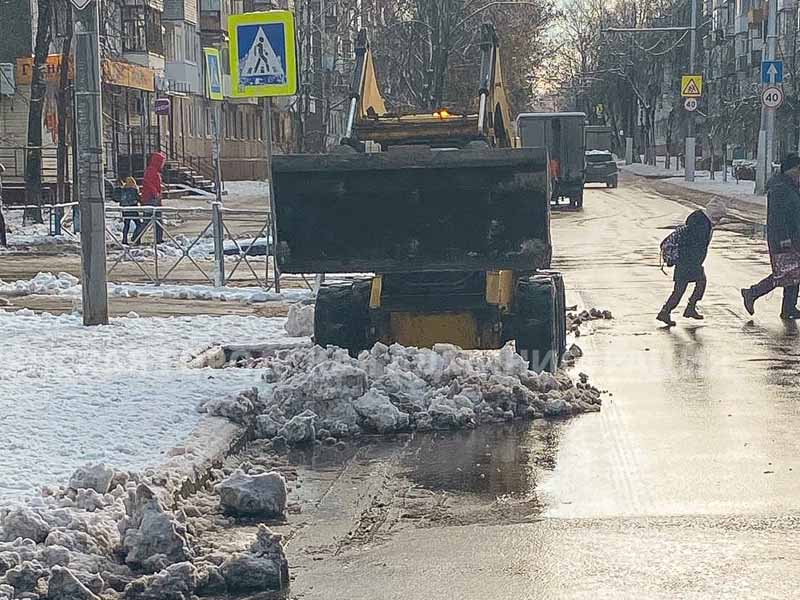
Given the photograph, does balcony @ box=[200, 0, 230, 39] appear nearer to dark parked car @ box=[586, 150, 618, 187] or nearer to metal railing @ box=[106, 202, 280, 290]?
dark parked car @ box=[586, 150, 618, 187]

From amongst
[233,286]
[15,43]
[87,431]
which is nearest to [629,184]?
[15,43]

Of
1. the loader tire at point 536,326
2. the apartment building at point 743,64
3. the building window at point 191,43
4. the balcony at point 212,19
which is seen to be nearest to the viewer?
the loader tire at point 536,326

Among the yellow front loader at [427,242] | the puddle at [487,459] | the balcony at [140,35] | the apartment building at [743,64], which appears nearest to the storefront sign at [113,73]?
the balcony at [140,35]

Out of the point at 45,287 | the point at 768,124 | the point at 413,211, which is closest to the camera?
the point at 413,211

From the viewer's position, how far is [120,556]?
20.5ft

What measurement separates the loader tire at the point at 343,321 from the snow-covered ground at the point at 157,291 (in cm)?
543

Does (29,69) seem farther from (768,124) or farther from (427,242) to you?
(427,242)

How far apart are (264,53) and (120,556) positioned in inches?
393

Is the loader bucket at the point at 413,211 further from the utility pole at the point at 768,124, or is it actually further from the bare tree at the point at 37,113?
the utility pole at the point at 768,124

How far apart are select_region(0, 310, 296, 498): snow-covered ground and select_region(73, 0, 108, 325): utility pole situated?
1.32 ft

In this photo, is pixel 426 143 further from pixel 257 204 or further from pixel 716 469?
pixel 257 204

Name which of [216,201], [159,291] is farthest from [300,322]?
[216,201]

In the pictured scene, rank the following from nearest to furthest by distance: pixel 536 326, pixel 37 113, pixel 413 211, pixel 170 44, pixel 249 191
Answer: pixel 413 211 → pixel 536 326 → pixel 37 113 → pixel 249 191 → pixel 170 44

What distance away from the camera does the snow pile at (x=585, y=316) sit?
14992 mm
